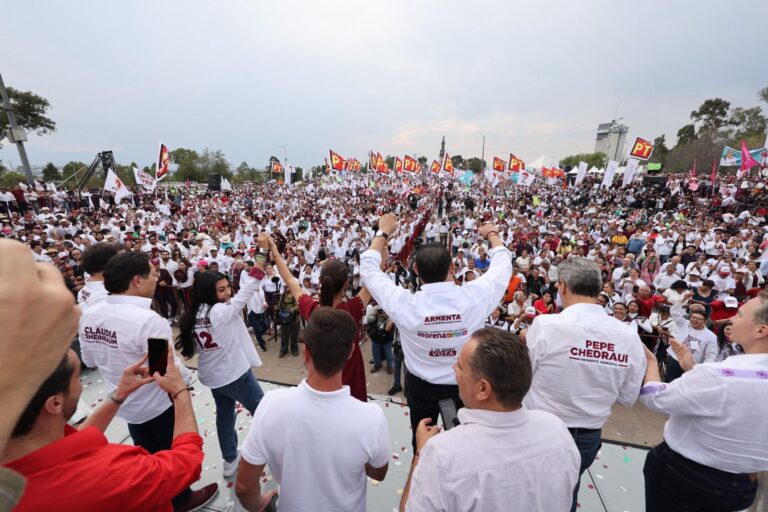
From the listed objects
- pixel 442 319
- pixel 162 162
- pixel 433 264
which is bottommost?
pixel 442 319

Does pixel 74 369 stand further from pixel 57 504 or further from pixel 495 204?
pixel 495 204

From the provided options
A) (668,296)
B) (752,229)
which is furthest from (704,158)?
(668,296)

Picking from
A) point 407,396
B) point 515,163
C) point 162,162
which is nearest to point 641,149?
point 515,163

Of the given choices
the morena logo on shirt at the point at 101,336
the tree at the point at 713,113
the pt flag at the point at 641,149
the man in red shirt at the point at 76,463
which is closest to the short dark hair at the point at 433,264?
the man in red shirt at the point at 76,463

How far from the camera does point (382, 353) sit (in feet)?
19.5

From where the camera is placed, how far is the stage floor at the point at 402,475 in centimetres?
312

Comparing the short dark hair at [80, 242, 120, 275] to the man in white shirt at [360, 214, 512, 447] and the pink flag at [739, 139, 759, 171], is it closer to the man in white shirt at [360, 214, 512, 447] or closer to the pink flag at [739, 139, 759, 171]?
the man in white shirt at [360, 214, 512, 447]

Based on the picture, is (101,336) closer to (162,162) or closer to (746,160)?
(162,162)

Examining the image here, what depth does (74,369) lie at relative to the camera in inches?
50.6

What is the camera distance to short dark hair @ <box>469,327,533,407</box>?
1.30m

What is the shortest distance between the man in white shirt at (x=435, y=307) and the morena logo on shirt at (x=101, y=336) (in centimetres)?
183

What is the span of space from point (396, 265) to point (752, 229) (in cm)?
1286

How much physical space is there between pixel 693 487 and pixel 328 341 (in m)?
2.33

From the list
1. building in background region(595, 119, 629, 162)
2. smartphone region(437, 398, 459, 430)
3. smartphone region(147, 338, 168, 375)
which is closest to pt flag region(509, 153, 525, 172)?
smartphone region(437, 398, 459, 430)
